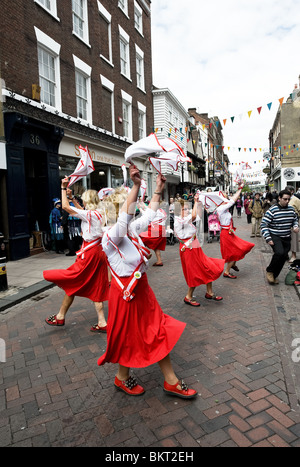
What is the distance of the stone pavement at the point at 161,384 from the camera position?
7.74 feet

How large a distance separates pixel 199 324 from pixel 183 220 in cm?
175

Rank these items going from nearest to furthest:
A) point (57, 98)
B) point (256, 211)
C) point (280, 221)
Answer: point (280, 221)
point (57, 98)
point (256, 211)

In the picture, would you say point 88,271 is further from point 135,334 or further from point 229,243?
point 229,243

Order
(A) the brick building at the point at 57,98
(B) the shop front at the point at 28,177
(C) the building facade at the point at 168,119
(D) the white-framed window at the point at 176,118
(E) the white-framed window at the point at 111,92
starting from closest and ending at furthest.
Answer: (B) the shop front at the point at 28,177
(A) the brick building at the point at 57,98
(E) the white-framed window at the point at 111,92
(C) the building facade at the point at 168,119
(D) the white-framed window at the point at 176,118

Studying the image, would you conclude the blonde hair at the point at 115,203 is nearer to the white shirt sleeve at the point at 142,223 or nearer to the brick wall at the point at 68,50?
the white shirt sleeve at the point at 142,223

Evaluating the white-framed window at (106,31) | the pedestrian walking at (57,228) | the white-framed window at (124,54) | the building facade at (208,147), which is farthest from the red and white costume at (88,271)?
the building facade at (208,147)

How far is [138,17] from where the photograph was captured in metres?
20.0

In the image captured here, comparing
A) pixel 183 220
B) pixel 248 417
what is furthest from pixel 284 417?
pixel 183 220

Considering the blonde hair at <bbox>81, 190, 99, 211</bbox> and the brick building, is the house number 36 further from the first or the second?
the blonde hair at <bbox>81, 190, 99, 211</bbox>

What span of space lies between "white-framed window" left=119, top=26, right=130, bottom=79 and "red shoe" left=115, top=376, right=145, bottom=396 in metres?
18.1

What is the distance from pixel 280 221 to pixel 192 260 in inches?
92.5

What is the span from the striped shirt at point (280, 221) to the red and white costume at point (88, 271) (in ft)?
12.3

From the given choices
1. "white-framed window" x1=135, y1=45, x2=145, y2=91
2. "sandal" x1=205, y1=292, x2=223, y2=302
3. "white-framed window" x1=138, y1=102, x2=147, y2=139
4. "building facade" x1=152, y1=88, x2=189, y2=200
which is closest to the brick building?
"white-framed window" x1=135, y1=45, x2=145, y2=91

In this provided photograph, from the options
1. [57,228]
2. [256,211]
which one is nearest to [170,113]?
[256,211]
